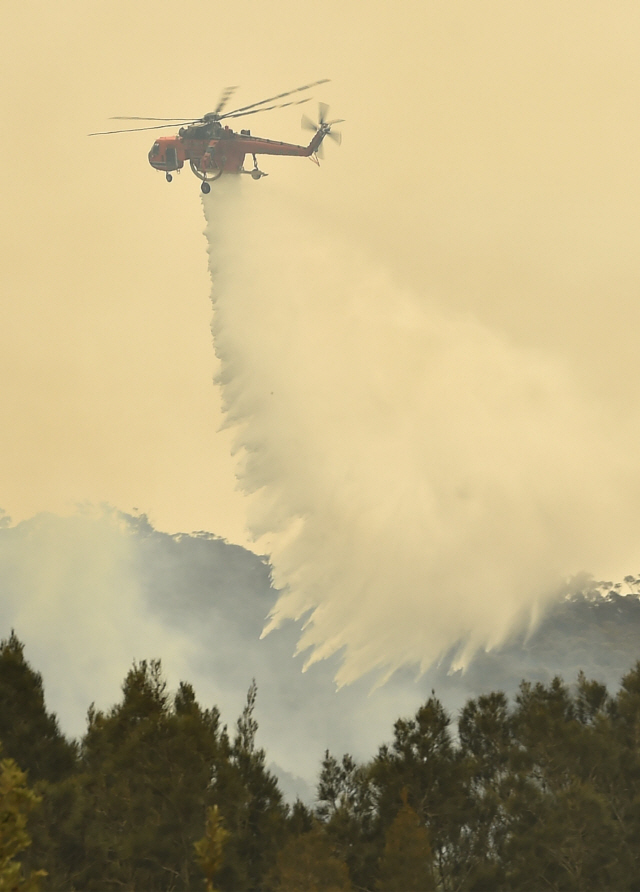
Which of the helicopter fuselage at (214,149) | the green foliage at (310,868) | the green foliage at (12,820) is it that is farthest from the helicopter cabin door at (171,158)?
the green foliage at (12,820)

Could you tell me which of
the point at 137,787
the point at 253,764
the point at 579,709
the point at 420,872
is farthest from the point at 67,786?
the point at 579,709

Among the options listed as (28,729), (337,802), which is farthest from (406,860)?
(28,729)

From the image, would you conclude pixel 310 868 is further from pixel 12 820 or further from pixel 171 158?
pixel 171 158

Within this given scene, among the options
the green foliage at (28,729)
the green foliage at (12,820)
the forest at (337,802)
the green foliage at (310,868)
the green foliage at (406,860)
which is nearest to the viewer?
the green foliage at (12,820)

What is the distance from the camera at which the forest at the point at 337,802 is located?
49.8 m

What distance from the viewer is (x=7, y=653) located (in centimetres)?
5969

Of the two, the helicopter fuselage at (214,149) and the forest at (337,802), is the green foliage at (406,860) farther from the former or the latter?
the helicopter fuselage at (214,149)

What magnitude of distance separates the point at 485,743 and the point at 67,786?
71.4ft

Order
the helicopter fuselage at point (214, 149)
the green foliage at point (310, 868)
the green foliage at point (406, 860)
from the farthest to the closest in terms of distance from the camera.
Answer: the helicopter fuselage at point (214, 149) → the green foliage at point (406, 860) → the green foliage at point (310, 868)

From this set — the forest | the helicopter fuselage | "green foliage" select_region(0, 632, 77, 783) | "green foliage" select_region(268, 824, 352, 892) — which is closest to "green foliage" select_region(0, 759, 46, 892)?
the forest

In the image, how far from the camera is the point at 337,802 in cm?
5784

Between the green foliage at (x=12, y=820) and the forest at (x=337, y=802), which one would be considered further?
the forest at (x=337, y=802)

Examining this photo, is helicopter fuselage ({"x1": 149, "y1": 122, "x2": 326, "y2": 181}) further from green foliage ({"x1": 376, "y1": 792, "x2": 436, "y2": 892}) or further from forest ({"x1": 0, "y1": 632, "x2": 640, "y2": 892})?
green foliage ({"x1": 376, "y1": 792, "x2": 436, "y2": 892})

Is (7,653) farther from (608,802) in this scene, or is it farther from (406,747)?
(608,802)
